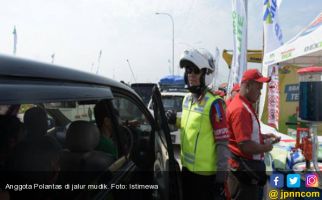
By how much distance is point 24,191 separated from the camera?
1.31m

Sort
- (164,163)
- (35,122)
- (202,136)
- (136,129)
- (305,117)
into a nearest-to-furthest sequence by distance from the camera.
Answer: (35,122) → (164,163) → (202,136) → (136,129) → (305,117)

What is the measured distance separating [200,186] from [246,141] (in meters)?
0.61

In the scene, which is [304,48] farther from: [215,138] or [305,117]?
[215,138]

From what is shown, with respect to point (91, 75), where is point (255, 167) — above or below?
below

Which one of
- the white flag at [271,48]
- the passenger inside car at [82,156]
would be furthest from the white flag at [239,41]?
the passenger inside car at [82,156]

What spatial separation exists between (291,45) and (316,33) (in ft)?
3.91

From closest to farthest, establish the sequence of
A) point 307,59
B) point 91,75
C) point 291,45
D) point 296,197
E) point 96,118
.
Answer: point 91,75, point 96,118, point 296,197, point 291,45, point 307,59

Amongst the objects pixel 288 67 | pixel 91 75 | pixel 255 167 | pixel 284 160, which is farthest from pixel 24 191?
pixel 288 67

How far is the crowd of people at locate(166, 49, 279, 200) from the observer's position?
2.60m

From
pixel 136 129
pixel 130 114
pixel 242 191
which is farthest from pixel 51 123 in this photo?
pixel 242 191

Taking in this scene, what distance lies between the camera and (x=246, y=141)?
295 centimetres

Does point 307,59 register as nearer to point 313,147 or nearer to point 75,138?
point 313,147

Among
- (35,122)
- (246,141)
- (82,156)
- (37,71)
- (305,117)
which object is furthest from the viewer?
(305,117)

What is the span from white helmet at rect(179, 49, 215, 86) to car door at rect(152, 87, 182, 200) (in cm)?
36
